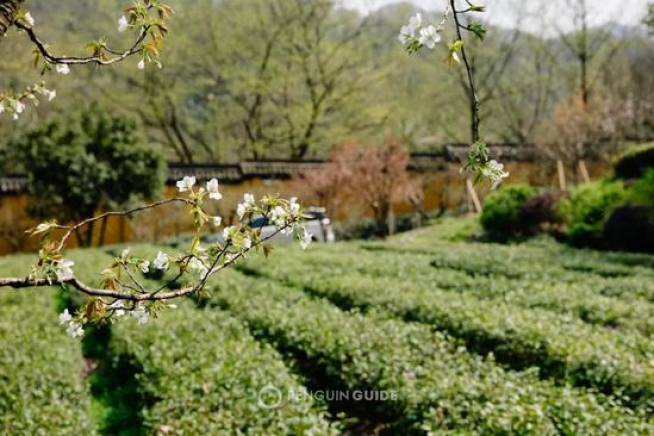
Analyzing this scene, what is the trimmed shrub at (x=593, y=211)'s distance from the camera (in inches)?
594

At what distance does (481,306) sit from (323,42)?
23.7m

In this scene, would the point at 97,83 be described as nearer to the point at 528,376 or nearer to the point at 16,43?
the point at 16,43

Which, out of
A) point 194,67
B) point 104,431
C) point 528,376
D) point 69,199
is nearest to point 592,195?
point 528,376

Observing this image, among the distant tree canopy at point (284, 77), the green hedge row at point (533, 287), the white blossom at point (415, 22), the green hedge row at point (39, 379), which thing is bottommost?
the green hedge row at point (39, 379)

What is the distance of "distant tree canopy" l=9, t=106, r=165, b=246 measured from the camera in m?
19.2

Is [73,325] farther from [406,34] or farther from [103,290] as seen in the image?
[406,34]

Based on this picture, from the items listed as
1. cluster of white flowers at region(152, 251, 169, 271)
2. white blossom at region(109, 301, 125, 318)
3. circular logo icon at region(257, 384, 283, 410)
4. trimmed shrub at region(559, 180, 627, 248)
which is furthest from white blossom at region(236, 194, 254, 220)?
trimmed shrub at region(559, 180, 627, 248)

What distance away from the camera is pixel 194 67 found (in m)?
29.2

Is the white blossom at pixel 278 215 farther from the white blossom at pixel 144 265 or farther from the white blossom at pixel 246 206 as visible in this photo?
the white blossom at pixel 144 265

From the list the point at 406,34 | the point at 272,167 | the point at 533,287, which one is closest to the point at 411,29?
the point at 406,34

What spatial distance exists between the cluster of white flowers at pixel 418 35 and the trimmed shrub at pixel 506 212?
1721cm

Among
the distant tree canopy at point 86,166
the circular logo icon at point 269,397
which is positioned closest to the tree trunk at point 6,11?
the circular logo icon at point 269,397

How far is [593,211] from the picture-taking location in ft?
50.8

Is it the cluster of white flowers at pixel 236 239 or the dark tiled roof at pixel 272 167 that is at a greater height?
the dark tiled roof at pixel 272 167
